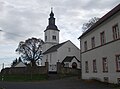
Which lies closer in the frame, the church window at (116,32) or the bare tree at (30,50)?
the church window at (116,32)

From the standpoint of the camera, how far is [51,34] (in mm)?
68188

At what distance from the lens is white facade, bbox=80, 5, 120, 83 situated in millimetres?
22078

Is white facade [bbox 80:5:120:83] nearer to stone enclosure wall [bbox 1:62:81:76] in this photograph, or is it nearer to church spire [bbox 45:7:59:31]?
stone enclosure wall [bbox 1:62:81:76]

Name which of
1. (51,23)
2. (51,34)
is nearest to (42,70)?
(51,34)

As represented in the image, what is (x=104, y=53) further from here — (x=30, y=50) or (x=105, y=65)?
(x=30, y=50)

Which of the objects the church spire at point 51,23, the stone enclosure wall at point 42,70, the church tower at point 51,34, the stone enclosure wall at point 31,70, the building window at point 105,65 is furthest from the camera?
the church spire at point 51,23

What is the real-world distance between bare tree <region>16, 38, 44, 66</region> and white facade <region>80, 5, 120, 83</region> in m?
43.2

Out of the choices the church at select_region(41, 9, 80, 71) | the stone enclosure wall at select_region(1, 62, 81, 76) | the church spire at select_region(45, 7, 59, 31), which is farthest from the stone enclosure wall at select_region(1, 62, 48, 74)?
the church spire at select_region(45, 7, 59, 31)

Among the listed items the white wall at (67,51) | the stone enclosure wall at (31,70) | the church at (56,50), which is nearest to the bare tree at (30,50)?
the church at (56,50)

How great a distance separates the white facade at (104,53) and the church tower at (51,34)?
36.5m

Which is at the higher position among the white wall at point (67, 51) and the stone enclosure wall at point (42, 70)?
the white wall at point (67, 51)

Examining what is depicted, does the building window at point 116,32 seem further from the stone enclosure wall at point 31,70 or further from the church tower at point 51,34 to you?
the church tower at point 51,34

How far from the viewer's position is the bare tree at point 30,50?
73.8m

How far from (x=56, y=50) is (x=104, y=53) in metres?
33.6
